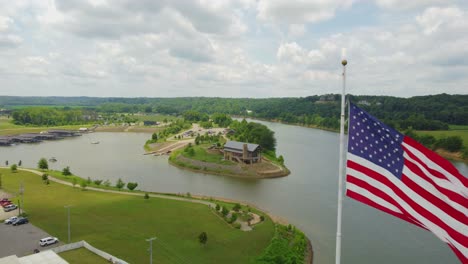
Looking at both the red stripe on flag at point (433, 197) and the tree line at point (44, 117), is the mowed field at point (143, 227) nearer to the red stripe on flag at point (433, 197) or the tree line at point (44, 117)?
the red stripe on flag at point (433, 197)

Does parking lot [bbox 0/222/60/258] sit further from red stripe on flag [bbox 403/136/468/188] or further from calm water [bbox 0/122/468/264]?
red stripe on flag [bbox 403/136/468/188]

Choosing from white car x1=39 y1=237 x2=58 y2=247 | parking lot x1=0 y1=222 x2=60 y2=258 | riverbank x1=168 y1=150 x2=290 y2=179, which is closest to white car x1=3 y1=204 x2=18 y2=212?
parking lot x1=0 y1=222 x2=60 y2=258

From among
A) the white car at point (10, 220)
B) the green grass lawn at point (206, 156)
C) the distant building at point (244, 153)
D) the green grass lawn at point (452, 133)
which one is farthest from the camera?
the green grass lawn at point (452, 133)

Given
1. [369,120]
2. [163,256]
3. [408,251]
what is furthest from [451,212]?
[408,251]

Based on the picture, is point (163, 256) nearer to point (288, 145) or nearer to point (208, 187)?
point (208, 187)

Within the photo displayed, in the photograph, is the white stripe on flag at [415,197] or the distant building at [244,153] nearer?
the white stripe on flag at [415,197]

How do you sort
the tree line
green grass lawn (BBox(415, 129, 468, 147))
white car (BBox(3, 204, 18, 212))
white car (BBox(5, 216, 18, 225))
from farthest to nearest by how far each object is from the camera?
the tree line → green grass lawn (BBox(415, 129, 468, 147)) → white car (BBox(3, 204, 18, 212)) → white car (BBox(5, 216, 18, 225))

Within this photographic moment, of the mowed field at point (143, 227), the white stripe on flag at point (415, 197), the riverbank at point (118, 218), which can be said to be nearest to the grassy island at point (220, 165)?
the riverbank at point (118, 218)
